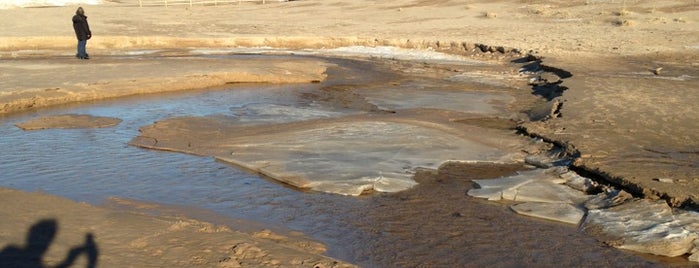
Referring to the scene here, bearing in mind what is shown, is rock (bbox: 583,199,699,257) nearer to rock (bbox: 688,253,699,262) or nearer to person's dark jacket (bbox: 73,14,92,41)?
rock (bbox: 688,253,699,262)

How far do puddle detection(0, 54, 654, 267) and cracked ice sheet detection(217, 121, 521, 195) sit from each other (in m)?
0.19

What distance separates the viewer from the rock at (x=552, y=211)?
7.18 metres

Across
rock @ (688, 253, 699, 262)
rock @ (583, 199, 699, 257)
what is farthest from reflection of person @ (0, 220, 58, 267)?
rock @ (688, 253, 699, 262)

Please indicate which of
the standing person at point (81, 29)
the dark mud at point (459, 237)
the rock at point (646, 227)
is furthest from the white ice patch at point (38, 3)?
the rock at point (646, 227)

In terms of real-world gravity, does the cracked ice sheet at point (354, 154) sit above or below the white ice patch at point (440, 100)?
above

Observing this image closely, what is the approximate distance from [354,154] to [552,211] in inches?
110

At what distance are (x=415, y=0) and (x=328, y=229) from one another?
33.0m

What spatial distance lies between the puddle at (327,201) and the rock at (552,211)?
0.13 m

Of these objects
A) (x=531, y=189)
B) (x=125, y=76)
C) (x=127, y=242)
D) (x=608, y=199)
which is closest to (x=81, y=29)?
(x=125, y=76)

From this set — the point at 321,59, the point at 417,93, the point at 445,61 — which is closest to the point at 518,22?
the point at 445,61

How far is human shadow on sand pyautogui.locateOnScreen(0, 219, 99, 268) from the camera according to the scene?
507 centimetres

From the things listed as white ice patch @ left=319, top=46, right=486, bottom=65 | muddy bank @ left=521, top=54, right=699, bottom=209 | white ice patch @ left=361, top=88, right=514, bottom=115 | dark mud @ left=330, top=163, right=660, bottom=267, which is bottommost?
white ice patch @ left=319, top=46, right=486, bottom=65

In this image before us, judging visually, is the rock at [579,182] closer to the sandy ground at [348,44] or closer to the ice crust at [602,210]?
the ice crust at [602,210]

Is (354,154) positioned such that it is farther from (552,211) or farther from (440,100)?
(440,100)
